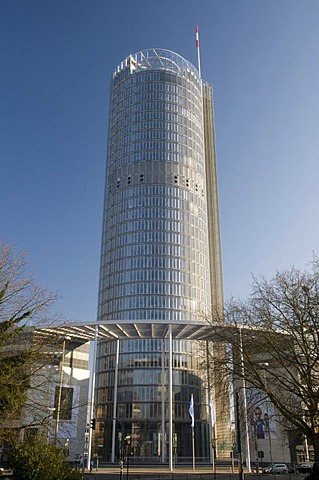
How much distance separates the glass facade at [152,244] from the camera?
97.6 meters

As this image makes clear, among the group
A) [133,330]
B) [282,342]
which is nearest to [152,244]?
[133,330]

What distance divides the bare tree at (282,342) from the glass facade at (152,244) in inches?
2570

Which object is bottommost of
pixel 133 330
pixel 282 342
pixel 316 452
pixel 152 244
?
pixel 316 452

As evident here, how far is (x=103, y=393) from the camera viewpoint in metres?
103

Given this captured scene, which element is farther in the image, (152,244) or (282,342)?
(152,244)

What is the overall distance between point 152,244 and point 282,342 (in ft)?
287

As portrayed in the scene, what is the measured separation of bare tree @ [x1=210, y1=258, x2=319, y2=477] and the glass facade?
65.3 meters

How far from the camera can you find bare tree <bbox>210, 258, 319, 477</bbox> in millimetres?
24203

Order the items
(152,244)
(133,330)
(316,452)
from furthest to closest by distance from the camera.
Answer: (152,244), (133,330), (316,452)

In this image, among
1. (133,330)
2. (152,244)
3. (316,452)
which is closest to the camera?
(316,452)

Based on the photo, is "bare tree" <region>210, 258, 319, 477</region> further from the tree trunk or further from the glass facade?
the glass facade

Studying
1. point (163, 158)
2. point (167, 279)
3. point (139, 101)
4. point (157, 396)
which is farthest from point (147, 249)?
point (139, 101)

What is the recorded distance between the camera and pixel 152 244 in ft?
371

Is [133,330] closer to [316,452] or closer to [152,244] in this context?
[316,452]
